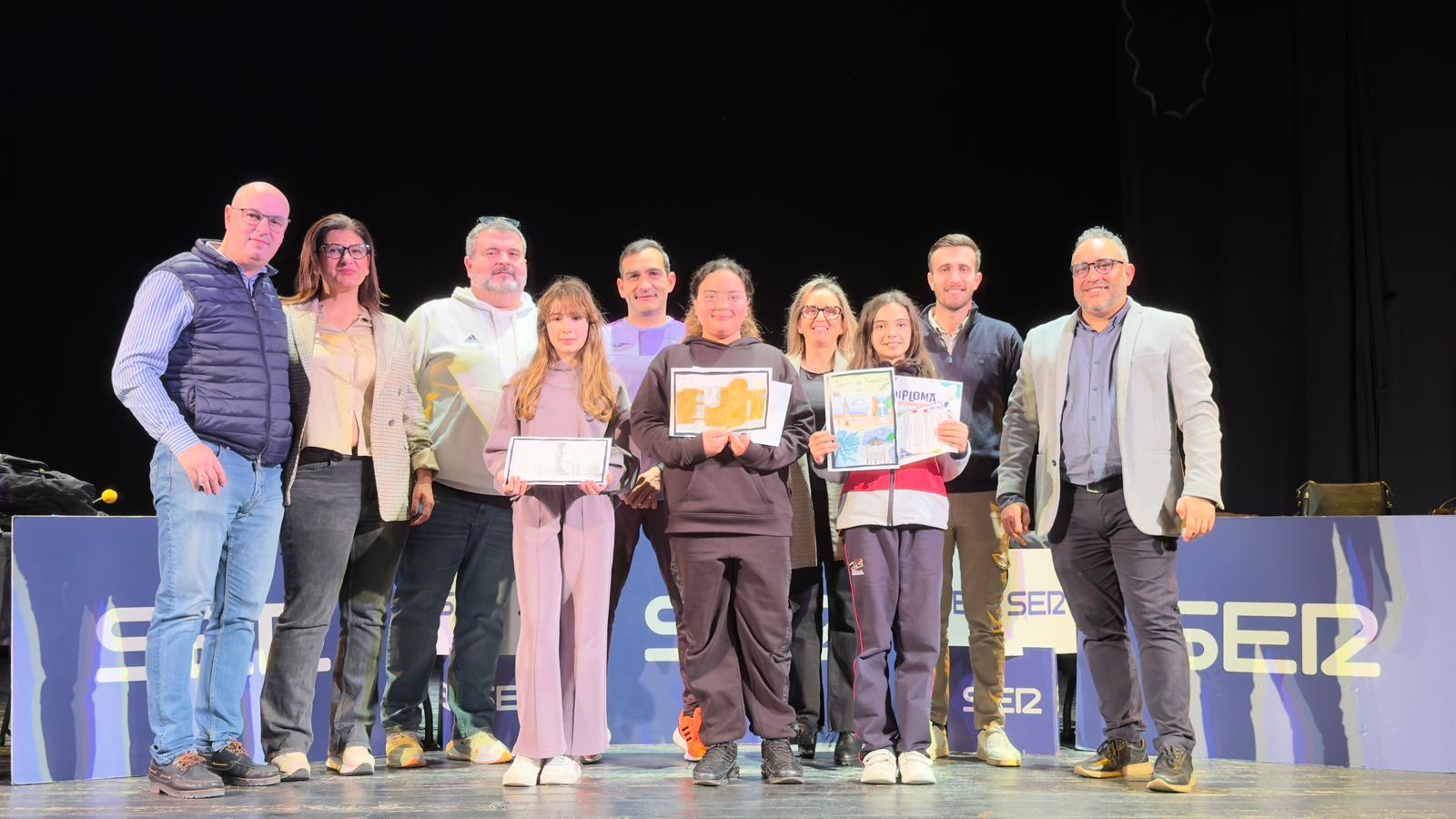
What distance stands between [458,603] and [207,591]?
35.7 inches

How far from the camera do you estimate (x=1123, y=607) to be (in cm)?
386

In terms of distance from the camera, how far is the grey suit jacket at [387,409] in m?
3.83

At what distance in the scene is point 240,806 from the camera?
327 cm

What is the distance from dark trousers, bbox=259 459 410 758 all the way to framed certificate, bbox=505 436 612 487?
0.62m

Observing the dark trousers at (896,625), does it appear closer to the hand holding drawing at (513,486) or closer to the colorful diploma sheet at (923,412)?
the colorful diploma sheet at (923,412)

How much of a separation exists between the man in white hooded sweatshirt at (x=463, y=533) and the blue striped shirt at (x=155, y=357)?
894 millimetres

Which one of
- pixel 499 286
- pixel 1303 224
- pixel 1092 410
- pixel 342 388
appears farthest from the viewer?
pixel 1303 224

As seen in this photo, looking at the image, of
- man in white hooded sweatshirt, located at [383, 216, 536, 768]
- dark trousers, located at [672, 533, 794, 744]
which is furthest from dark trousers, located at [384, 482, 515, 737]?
dark trousers, located at [672, 533, 794, 744]

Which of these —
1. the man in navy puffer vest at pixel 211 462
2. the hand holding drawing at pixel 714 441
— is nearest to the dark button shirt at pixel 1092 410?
the hand holding drawing at pixel 714 441

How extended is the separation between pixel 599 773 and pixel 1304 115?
5.27 metres

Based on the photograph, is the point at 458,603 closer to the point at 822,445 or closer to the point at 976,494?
the point at 822,445

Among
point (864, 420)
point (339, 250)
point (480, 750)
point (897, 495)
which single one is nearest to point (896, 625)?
point (897, 495)

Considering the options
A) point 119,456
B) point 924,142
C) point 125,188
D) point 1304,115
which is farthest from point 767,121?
point 119,456

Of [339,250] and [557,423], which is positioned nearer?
[557,423]
